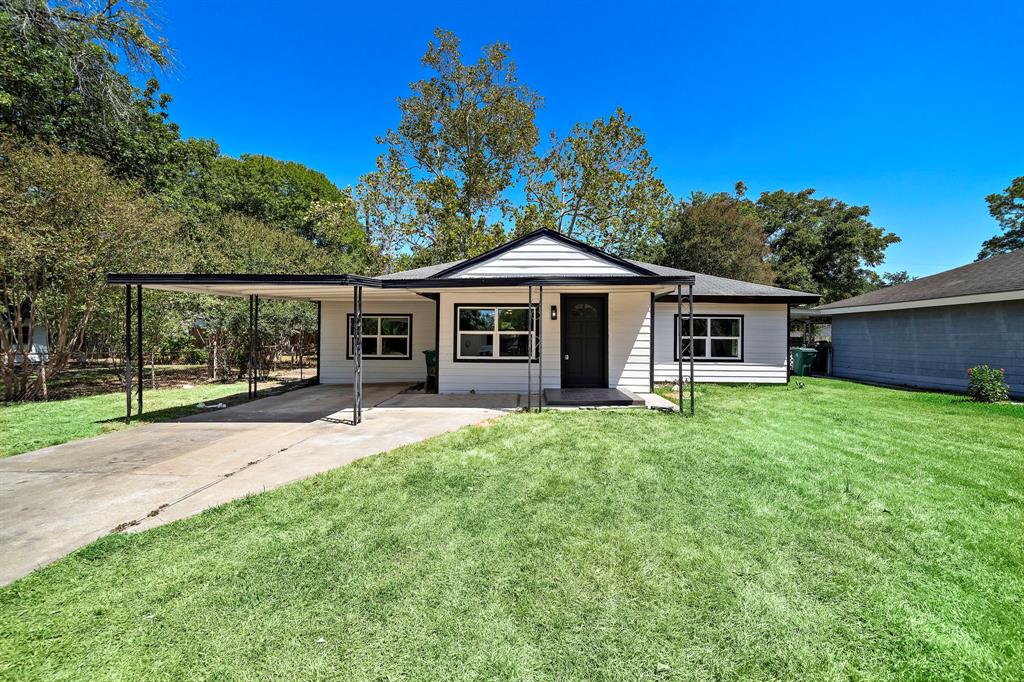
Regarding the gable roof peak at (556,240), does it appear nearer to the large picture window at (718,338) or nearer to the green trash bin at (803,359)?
the large picture window at (718,338)

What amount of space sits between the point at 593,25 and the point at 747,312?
12048mm

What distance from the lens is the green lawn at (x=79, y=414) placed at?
6074mm

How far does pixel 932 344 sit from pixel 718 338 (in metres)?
6.21

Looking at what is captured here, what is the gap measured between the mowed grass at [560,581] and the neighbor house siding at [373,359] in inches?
327

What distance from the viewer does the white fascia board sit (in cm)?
1005

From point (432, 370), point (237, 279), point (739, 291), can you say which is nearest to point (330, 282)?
point (237, 279)

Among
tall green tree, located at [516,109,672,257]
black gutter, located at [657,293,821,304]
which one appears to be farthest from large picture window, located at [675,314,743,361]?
tall green tree, located at [516,109,672,257]

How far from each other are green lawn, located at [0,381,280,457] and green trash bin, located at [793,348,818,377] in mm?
17546

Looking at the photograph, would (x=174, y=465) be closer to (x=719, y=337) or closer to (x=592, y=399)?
(x=592, y=399)

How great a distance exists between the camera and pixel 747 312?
12172 mm

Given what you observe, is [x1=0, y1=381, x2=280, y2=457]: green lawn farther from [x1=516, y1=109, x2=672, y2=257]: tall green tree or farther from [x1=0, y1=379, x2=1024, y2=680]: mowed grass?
[x1=516, y1=109, x2=672, y2=257]: tall green tree

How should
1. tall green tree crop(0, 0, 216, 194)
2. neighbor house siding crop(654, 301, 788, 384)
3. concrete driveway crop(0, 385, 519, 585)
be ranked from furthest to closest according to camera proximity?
neighbor house siding crop(654, 301, 788, 384), tall green tree crop(0, 0, 216, 194), concrete driveway crop(0, 385, 519, 585)

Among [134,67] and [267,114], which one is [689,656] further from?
[267,114]

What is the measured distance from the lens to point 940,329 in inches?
474
